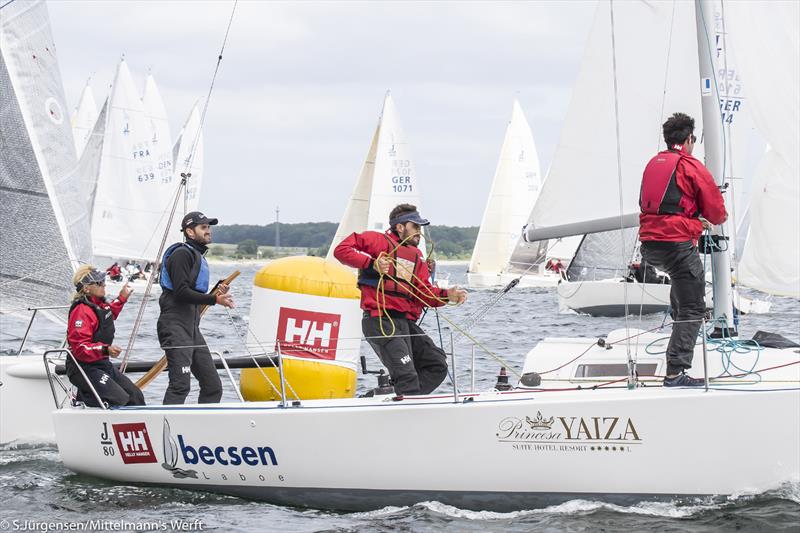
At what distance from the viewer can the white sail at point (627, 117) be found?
853 cm

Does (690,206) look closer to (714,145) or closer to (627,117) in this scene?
(714,145)

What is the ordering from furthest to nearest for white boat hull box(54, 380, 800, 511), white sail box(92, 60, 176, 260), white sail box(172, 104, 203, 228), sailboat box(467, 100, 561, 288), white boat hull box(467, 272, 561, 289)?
sailboat box(467, 100, 561, 288) < white boat hull box(467, 272, 561, 289) < white sail box(172, 104, 203, 228) < white sail box(92, 60, 176, 260) < white boat hull box(54, 380, 800, 511)

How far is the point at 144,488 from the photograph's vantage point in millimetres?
7602

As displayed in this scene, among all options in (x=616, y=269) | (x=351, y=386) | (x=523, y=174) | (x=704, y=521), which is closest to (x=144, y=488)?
(x=351, y=386)

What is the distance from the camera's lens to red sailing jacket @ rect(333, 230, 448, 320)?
7.32 meters

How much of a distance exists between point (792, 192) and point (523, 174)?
3760cm

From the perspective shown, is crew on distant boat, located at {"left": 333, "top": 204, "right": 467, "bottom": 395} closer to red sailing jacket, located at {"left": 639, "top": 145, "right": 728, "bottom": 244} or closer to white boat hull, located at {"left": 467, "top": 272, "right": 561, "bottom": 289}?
red sailing jacket, located at {"left": 639, "top": 145, "right": 728, "bottom": 244}

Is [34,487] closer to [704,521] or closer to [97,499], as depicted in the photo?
[97,499]

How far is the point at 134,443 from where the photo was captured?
7496mm

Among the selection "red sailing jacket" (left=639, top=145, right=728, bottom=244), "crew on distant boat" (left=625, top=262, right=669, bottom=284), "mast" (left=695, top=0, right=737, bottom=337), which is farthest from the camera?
"crew on distant boat" (left=625, top=262, right=669, bottom=284)

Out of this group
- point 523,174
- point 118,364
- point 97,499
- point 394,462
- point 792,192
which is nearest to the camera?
point 394,462

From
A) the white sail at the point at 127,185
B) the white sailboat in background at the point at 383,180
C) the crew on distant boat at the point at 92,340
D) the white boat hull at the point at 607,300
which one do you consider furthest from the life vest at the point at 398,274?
the white sail at the point at 127,185

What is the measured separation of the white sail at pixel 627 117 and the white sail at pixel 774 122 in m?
0.46

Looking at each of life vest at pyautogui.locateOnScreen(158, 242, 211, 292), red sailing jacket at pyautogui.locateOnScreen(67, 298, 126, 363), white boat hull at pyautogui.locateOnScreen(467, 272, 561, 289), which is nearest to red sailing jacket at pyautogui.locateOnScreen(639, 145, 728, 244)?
life vest at pyautogui.locateOnScreen(158, 242, 211, 292)
